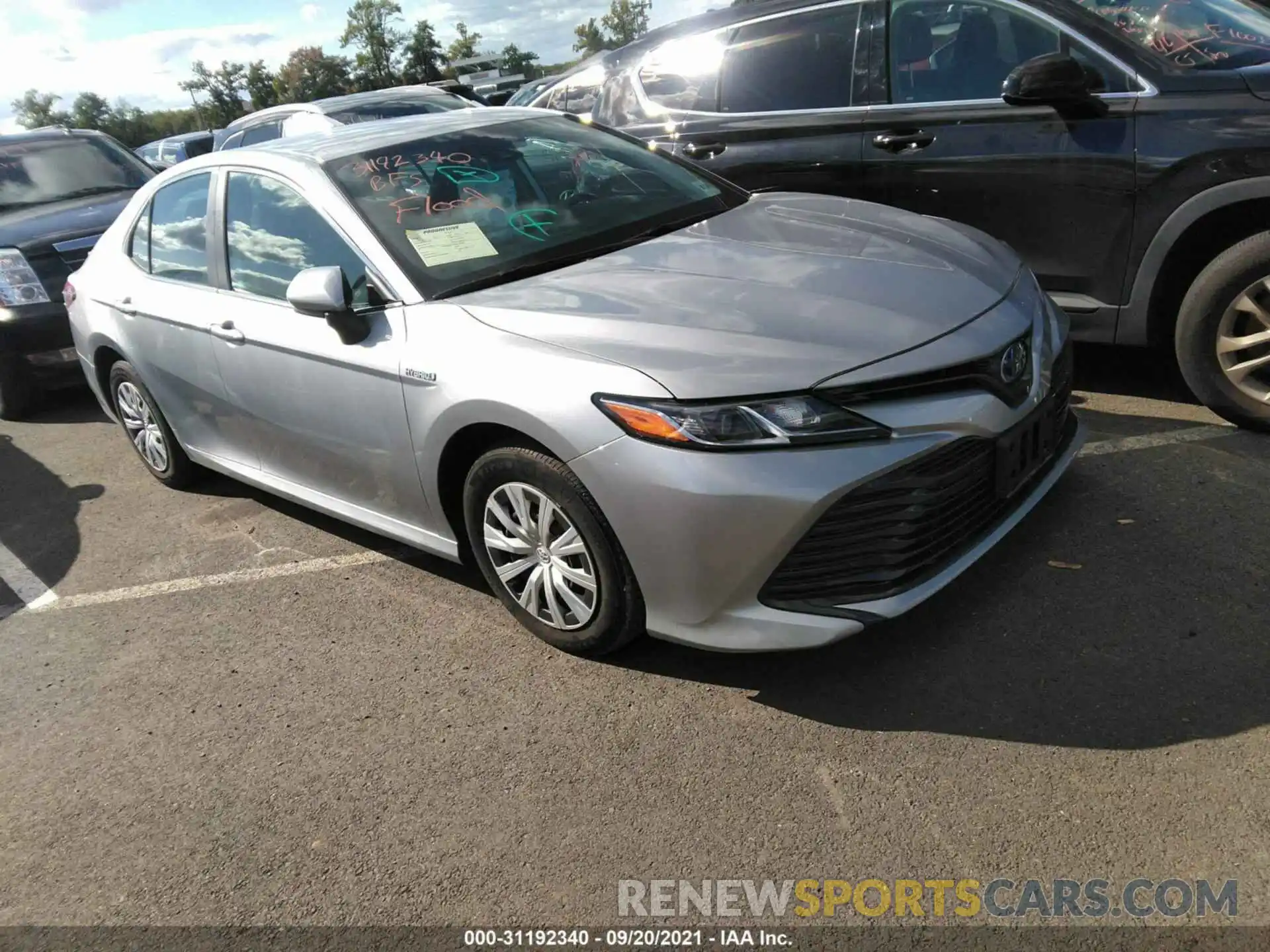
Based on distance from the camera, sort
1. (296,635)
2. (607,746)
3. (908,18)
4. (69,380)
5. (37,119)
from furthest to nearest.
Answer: (37,119) < (69,380) < (908,18) < (296,635) < (607,746)

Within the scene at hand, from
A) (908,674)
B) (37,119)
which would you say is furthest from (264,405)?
(37,119)

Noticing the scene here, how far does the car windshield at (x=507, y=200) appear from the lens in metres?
3.43

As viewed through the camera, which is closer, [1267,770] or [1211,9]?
[1267,770]

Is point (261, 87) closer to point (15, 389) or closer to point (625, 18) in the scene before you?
point (625, 18)

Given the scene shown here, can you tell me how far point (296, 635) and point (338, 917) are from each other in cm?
144

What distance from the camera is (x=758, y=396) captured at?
2609 millimetres

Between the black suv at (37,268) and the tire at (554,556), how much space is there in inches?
193

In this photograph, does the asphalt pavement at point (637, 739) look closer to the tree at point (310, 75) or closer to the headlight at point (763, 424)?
the headlight at point (763, 424)

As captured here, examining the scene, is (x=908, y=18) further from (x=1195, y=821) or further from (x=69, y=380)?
(x=69, y=380)

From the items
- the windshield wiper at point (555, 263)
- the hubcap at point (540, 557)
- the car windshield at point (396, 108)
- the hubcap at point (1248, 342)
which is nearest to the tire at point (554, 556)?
the hubcap at point (540, 557)

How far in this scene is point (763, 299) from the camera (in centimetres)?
297

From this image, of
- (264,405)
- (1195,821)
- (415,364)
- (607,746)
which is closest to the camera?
(1195,821)

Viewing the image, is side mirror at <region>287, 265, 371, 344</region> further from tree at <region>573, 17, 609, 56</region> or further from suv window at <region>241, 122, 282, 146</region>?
tree at <region>573, 17, 609, 56</region>

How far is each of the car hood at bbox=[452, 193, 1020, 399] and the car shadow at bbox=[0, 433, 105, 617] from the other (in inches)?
103
